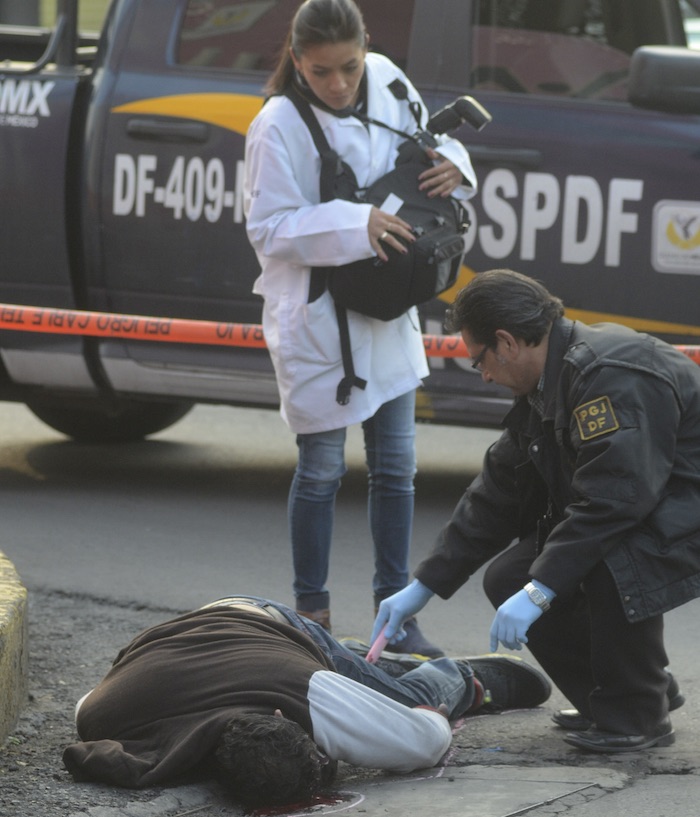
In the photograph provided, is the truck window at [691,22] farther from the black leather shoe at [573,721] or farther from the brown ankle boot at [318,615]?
the black leather shoe at [573,721]

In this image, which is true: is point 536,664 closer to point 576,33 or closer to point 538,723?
point 538,723

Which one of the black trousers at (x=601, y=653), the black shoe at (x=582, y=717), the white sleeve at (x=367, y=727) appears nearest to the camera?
the white sleeve at (x=367, y=727)

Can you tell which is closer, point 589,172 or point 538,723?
point 538,723

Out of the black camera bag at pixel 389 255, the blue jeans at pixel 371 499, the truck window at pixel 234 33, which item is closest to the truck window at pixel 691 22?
the truck window at pixel 234 33

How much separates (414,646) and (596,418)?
1.02 m

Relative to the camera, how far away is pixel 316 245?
3.91 metres

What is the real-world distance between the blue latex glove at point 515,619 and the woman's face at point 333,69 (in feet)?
4.63

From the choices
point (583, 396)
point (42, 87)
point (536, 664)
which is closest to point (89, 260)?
point (42, 87)

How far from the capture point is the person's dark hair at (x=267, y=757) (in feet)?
9.49

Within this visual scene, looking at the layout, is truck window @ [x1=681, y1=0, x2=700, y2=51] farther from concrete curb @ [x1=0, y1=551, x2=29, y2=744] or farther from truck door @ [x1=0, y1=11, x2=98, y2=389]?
concrete curb @ [x1=0, y1=551, x2=29, y2=744]

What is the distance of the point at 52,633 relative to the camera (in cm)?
416

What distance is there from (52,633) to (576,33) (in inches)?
100

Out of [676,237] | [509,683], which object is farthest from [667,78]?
[509,683]

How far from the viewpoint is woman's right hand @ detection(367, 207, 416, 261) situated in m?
3.90
